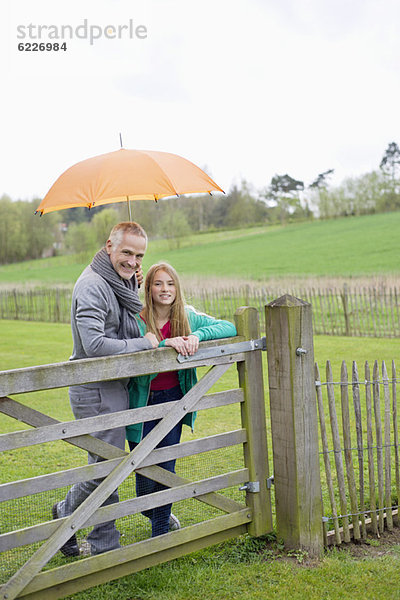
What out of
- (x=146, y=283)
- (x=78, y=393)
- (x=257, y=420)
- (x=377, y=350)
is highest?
(x=146, y=283)

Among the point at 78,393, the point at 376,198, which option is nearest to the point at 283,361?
the point at 78,393

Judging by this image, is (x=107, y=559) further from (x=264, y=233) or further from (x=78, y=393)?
(x=264, y=233)

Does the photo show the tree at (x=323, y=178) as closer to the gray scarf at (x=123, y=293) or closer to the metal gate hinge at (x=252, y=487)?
the metal gate hinge at (x=252, y=487)

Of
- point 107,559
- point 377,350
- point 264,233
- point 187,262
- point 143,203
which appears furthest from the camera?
point 264,233

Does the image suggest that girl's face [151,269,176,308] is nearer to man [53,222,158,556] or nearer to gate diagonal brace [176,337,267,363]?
man [53,222,158,556]

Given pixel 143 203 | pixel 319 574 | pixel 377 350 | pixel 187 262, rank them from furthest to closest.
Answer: pixel 143 203, pixel 187 262, pixel 377 350, pixel 319 574

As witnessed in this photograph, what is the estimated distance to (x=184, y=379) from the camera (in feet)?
13.9

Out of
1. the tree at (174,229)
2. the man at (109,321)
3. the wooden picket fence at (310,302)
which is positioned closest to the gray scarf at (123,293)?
the man at (109,321)

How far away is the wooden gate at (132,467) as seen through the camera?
10.9 feet

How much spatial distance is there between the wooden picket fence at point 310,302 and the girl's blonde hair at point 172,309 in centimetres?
520

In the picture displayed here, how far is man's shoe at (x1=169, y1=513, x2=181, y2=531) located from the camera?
454 centimetres

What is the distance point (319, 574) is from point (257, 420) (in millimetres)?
1045

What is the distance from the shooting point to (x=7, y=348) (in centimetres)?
1797

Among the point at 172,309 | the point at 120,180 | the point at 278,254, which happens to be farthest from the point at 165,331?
the point at 278,254
